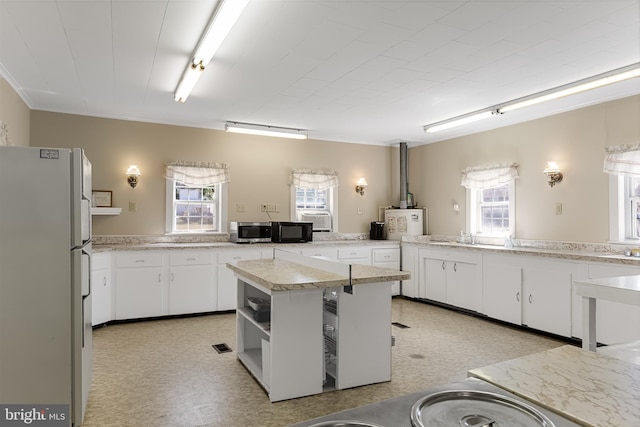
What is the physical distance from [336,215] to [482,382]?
5954 millimetres

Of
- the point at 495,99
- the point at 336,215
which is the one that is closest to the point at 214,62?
the point at 495,99

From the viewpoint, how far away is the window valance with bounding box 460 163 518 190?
552cm

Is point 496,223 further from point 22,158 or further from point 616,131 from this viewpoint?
point 22,158

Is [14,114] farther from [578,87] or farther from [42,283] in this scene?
[578,87]

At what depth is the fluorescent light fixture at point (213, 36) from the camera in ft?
8.31

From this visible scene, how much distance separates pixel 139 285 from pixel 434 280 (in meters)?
4.05

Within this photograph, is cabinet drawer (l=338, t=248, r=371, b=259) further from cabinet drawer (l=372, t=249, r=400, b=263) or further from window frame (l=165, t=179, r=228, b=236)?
window frame (l=165, t=179, r=228, b=236)

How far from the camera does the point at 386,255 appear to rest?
21.4 feet

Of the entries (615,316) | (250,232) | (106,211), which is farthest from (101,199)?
(615,316)

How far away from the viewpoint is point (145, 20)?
2.84 metres

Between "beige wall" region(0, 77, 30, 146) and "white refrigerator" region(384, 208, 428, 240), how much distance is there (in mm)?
5306

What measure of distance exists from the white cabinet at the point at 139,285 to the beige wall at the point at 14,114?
5.50ft

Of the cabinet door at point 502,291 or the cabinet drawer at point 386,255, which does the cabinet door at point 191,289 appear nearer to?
the cabinet drawer at point 386,255

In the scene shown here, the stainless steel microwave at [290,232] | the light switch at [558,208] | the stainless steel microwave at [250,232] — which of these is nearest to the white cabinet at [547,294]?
the light switch at [558,208]
